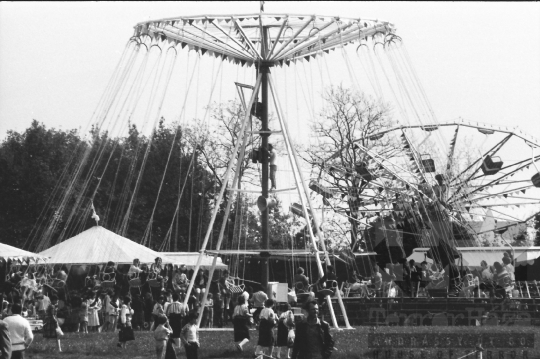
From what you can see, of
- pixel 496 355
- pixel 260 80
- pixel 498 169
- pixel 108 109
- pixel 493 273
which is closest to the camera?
pixel 496 355

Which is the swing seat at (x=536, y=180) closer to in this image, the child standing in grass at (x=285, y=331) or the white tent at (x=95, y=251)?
the white tent at (x=95, y=251)

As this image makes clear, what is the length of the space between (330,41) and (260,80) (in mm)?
2481

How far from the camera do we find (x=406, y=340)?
2556 centimetres

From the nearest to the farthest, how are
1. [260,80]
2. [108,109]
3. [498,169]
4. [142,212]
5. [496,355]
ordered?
[496,355] < [108,109] < [260,80] < [498,169] < [142,212]

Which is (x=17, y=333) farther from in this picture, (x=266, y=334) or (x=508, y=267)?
(x=508, y=267)

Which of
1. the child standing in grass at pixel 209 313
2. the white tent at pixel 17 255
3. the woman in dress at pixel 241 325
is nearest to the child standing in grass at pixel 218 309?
the child standing in grass at pixel 209 313

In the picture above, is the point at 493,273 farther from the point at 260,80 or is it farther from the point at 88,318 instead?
the point at 88,318

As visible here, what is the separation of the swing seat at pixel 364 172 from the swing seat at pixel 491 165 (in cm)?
546

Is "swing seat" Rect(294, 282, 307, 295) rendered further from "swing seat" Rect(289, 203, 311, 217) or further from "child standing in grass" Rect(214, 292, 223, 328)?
"swing seat" Rect(289, 203, 311, 217)

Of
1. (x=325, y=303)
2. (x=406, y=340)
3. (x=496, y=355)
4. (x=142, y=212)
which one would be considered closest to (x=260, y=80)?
(x=325, y=303)

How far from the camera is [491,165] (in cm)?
4631

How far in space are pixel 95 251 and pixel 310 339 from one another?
23.9 metres

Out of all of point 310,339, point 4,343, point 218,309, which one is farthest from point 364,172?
point 4,343

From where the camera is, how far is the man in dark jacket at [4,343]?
1959 centimetres
